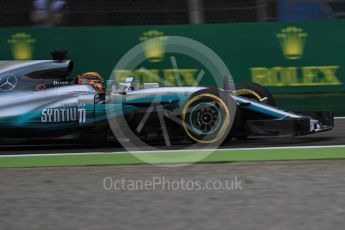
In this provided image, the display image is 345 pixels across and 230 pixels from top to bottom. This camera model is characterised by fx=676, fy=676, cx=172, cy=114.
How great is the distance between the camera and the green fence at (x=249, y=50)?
1064 cm

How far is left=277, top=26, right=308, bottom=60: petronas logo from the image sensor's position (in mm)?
10672

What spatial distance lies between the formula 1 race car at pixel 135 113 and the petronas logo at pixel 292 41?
2.75 meters

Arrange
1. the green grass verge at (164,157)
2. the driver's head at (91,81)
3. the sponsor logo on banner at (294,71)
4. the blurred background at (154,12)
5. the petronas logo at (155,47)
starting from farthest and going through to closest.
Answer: the blurred background at (154,12), the petronas logo at (155,47), the sponsor logo on banner at (294,71), the driver's head at (91,81), the green grass verge at (164,157)

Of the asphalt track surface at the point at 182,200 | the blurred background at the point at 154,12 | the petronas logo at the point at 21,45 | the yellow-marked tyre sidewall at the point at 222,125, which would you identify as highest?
the blurred background at the point at 154,12

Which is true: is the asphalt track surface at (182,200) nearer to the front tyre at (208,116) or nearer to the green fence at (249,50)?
the front tyre at (208,116)

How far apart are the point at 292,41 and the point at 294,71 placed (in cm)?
49

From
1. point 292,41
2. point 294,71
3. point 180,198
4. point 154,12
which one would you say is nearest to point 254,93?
point 294,71

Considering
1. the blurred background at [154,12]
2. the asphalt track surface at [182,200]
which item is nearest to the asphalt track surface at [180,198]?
the asphalt track surface at [182,200]

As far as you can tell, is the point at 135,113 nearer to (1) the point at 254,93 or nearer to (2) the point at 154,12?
(1) the point at 254,93

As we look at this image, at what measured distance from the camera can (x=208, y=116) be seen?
7695 mm

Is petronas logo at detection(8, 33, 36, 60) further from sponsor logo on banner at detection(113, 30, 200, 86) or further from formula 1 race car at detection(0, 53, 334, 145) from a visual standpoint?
formula 1 race car at detection(0, 53, 334, 145)

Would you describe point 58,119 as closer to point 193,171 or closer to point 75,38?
point 193,171

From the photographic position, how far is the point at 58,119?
25.9ft

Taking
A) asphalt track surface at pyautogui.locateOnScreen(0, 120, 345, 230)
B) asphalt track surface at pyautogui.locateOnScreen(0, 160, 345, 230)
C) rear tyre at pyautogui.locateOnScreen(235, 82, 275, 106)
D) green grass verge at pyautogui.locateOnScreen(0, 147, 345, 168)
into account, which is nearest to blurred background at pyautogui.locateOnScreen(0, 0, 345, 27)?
rear tyre at pyautogui.locateOnScreen(235, 82, 275, 106)
